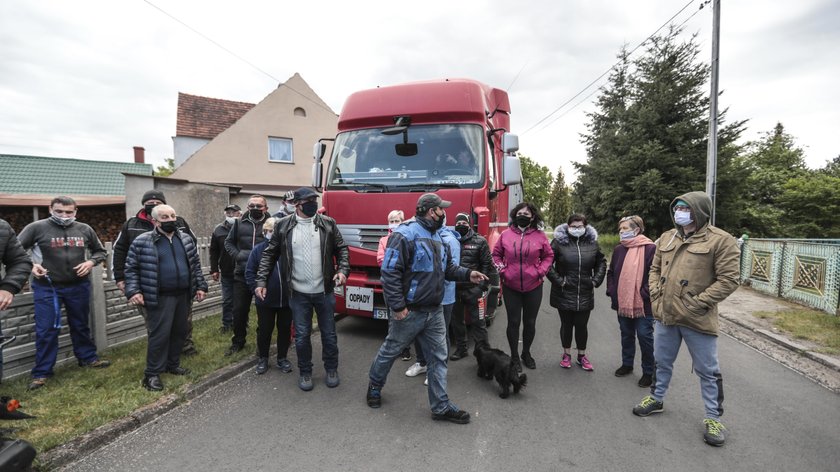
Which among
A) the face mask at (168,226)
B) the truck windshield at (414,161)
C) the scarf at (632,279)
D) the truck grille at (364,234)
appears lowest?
the scarf at (632,279)

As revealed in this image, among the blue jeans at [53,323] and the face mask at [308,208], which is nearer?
the blue jeans at [53,323]

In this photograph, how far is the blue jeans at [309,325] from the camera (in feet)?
13.4

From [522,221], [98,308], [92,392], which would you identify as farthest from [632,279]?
[98,308]

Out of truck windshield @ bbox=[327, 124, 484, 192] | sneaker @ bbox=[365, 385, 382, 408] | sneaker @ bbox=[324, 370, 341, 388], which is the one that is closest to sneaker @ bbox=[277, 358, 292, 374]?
sneaker @ bbox=[324, 370, 341, 388]

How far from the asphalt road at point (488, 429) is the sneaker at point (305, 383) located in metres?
0.06

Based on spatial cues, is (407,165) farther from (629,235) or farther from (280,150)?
(280,150)

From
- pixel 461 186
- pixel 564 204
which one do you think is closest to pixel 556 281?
pixel 461 186

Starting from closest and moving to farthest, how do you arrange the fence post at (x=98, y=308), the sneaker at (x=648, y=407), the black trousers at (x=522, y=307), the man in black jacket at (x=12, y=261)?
1. the man in black jacket at (x=12, y=261)
2. the sneaker at (x=648, y=407)
3. the black trousers at (x=522, y=307)
4. the fence post at (x=98, y=308)

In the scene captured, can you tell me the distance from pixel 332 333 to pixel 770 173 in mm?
32591

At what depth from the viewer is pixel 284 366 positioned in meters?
4.52

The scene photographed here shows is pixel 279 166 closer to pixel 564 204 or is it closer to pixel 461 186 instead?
pixel 461 186

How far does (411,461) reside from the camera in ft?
9.32

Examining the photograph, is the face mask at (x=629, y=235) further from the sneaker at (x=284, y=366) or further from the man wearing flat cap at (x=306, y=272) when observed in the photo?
the sneaker at (x=284, y=366)

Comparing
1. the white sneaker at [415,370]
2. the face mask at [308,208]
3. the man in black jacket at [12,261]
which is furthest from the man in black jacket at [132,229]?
the white sneaker at [415,370]
